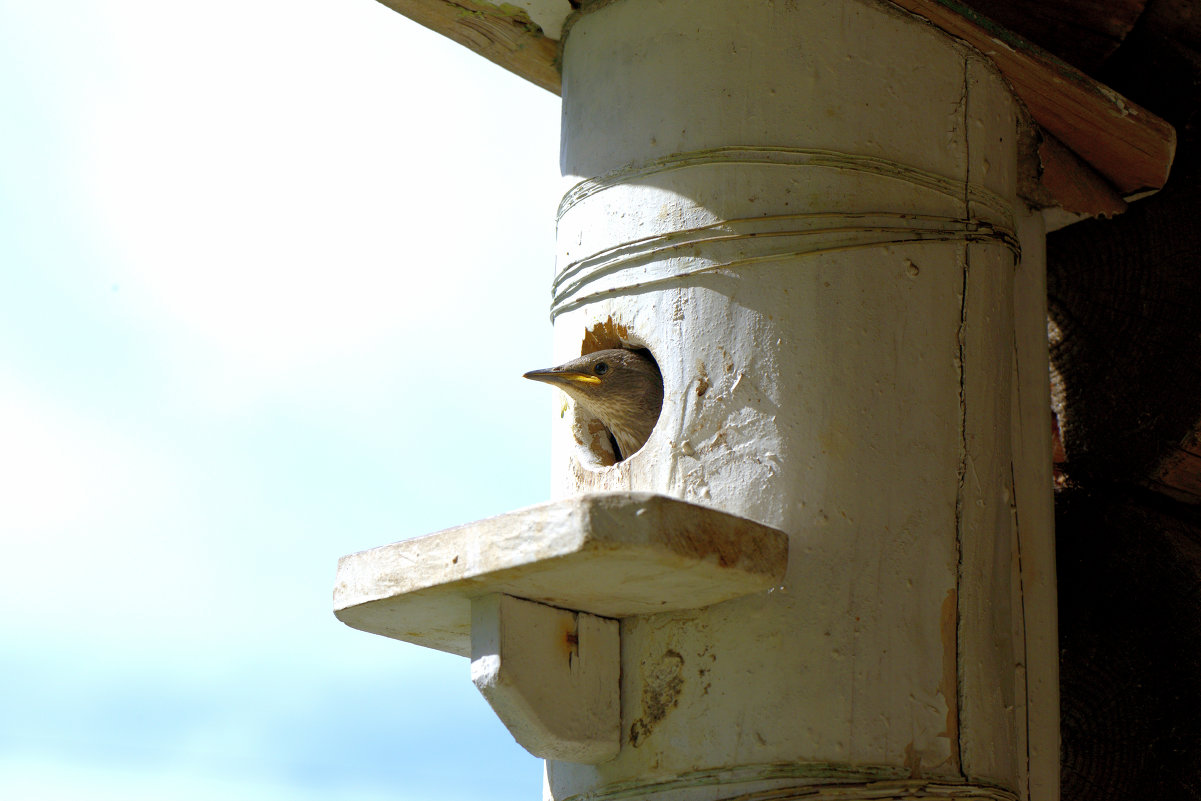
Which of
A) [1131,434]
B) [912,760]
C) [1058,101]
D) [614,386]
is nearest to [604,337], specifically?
[614,386]

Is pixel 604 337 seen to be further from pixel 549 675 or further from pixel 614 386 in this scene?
pixel 549 675

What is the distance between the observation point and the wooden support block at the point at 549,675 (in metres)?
2.06

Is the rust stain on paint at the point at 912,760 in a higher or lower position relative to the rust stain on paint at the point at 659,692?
lower

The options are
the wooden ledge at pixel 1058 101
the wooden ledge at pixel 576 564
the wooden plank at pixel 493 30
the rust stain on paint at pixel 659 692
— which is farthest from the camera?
the wooden plank at pixel 493 30

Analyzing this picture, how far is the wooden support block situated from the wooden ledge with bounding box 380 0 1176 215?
51.7 inches

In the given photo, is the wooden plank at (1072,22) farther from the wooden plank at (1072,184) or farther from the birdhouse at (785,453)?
the birdhouse at (785,453)

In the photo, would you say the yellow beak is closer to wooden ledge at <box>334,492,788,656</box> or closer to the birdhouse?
the birdhouse

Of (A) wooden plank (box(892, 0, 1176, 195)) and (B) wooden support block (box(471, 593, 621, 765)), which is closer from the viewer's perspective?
(B) wooden support block (box(471, 593, 621, 765))

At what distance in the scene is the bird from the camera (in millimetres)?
2500

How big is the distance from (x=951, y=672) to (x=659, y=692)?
468 mm

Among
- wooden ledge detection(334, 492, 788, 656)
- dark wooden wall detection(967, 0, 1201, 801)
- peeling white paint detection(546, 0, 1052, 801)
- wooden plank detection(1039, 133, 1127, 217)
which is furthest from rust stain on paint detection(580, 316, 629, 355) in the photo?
dark wooden wall detection(967, 0, 1201, 801)

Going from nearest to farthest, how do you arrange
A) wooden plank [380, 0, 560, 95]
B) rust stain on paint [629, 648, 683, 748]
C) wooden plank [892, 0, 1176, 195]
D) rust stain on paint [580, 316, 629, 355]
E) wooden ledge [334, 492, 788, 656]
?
wooden ledge [334, 492, 788, 656] < rust stain on paint [629, 648, 683, 748] < rust stain on paint [580, 316, 629, 355] < wooden plank [892, 0, 1176, 195] < wooden plank [380, 0, 560, 95]

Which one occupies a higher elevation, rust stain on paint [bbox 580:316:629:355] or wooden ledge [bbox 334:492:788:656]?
rust stain on paint [bbox 580:316:629:355]

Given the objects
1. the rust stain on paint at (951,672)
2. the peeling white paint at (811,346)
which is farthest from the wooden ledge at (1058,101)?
the rust stain on paint at (951,672)
